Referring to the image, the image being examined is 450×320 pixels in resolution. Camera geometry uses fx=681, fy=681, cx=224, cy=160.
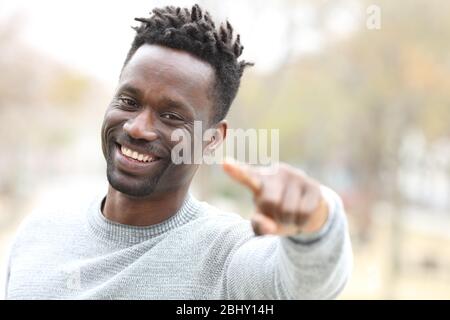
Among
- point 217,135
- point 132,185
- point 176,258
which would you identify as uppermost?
point 217,135

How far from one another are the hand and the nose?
518mm

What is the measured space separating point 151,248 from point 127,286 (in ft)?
0.45

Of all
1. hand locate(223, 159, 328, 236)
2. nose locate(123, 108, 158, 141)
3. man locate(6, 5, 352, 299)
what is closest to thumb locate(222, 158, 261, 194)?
hand locate(223, 159, 328, 236)

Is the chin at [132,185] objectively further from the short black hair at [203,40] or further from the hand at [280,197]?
the hand at [280,197]

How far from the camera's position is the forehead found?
6.39ft

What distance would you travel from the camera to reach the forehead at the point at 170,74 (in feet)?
6.39

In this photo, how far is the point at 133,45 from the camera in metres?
2.18

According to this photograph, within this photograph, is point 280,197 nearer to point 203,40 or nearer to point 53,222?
point 203,40

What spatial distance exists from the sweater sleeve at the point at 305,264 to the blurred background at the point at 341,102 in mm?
7612

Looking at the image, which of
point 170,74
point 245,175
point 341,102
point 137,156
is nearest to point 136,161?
point 137,156

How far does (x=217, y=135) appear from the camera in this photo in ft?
7.12

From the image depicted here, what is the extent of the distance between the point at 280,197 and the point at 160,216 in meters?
0.74

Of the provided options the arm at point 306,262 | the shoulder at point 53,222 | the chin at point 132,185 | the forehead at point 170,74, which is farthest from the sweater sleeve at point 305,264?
the shoulder at point 53,222

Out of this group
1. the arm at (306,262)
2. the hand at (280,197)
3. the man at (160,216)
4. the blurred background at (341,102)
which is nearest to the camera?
the hand at (280,197)
